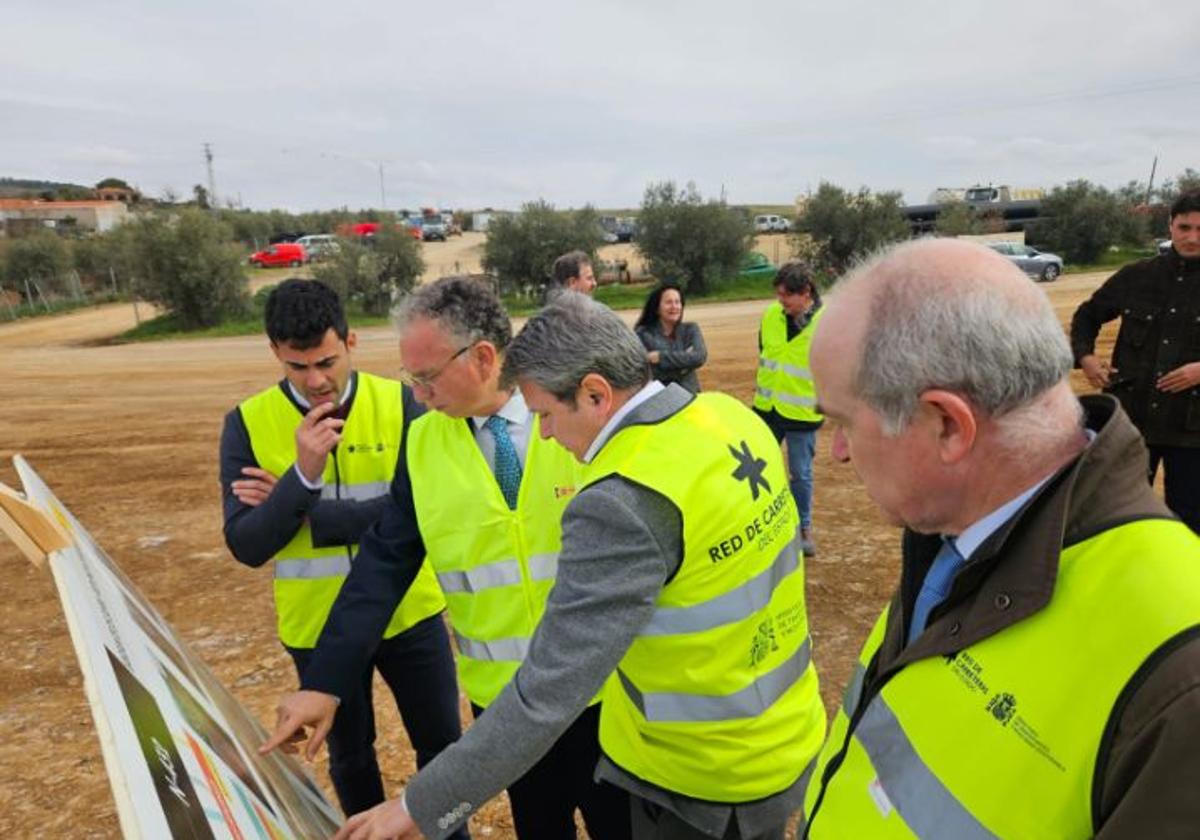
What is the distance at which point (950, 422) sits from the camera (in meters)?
1.00

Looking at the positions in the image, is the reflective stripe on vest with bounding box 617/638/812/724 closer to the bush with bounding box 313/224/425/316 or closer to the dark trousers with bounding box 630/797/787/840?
the dark trousers with bounding box 630/797/787/840

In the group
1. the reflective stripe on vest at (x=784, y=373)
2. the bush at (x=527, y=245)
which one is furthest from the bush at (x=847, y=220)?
A: the reflective stripe on vest at (x=784, y=373)

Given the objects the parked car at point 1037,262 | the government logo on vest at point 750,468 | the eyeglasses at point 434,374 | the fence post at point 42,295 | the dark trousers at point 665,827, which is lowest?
the fence post at point 42,295

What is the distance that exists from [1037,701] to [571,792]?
177 cm

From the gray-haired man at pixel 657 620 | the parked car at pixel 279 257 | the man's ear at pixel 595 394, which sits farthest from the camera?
the parked car at pixel 279 257

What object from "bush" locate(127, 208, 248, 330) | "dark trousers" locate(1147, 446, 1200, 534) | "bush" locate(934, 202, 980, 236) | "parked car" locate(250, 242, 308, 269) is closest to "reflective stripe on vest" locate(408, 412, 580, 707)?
"dark trousers" locate(1147, 446, 1200, 534)

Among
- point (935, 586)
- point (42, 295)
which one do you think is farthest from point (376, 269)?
point (935, 586)

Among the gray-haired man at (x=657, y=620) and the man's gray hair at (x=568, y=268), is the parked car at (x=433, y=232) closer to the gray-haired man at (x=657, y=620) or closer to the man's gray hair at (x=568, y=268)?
the man's gray hair at (x=568, y=268)

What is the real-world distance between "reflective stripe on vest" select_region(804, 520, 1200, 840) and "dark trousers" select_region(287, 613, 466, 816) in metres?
Answer: 1.93

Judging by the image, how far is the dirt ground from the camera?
368 centimetres

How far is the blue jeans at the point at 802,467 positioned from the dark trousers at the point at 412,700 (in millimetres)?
3433

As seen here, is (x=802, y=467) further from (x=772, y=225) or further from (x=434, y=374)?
(x=772, y=225)

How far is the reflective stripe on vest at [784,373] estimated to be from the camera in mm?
5520

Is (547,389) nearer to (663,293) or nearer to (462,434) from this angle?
(462,434)
